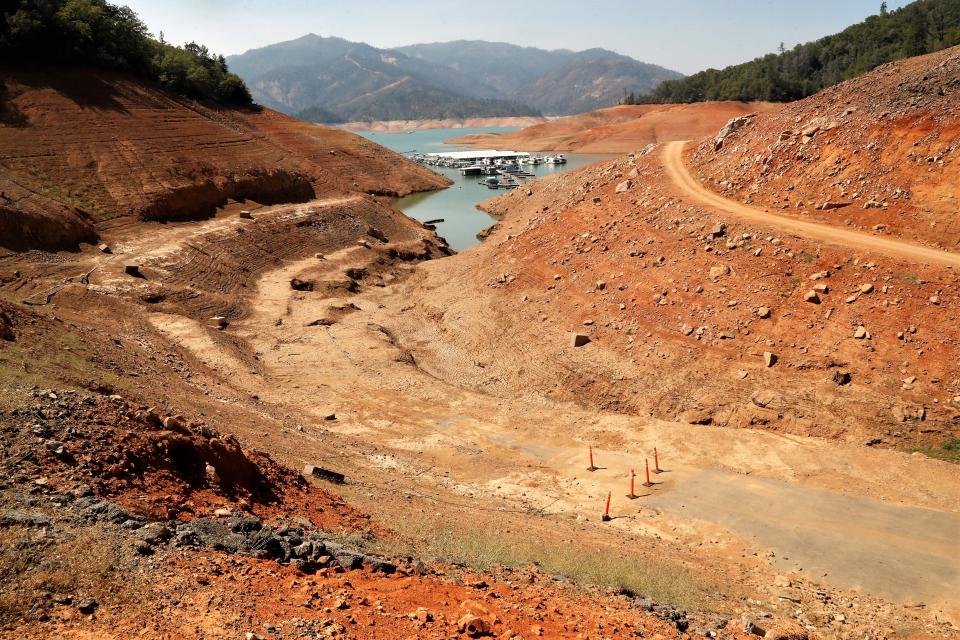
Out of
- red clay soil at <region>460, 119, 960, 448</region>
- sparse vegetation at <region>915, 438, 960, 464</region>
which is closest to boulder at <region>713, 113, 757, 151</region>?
red clay soil at <region>460, 119, 960, 448</region>

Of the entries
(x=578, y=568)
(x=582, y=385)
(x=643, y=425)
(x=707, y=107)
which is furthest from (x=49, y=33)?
(x=707, y=107)

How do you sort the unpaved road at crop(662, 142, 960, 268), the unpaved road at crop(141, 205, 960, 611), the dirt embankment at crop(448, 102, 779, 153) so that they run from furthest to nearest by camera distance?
the dirt embankment at crop(448, 102, 779, 153), the unpaved road at crop(662, 142, 960, 268), the unpaved road at crop(141, 205, 960, 611)

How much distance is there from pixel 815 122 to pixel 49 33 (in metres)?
60.1

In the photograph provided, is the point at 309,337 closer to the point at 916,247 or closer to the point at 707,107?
the point at 916,247

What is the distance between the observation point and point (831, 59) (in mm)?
128375

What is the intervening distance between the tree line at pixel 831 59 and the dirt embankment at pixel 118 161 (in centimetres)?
8701

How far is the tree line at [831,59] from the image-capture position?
333 feet

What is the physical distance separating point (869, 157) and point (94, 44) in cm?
6352

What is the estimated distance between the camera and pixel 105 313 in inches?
1093

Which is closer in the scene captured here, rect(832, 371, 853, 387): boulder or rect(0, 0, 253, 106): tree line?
rect(832, 371, 853, 387): boulder

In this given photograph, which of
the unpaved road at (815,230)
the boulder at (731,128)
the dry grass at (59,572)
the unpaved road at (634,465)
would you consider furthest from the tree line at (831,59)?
the dry grass at (59,572)

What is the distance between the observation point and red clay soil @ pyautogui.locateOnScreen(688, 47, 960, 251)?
81.8 ft

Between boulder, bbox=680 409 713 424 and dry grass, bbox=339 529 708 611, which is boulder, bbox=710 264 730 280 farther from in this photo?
dry grass, bbox=339 529 708 611

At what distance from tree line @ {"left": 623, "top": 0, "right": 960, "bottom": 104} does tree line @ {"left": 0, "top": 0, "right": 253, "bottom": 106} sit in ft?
307
